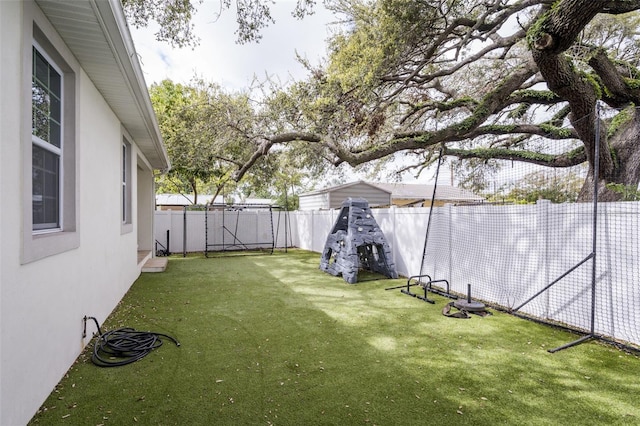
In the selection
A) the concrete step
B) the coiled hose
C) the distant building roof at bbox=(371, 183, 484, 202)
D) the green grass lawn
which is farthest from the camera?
the distant building roof at bbox=(371, 183, 484, 202)

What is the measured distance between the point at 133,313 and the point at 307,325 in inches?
92.4

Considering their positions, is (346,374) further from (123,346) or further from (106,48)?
(106,48)

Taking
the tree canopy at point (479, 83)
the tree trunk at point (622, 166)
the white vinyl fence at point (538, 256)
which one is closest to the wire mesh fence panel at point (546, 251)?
the white vinyl fence at point (538, 256)

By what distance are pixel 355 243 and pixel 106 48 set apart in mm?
4995

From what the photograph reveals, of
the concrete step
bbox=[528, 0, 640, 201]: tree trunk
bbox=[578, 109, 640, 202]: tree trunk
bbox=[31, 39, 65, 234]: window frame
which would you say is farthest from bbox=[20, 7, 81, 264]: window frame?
bbox=[578, 109, 640, 202]: tree trunk

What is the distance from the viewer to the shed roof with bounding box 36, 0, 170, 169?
2258 mm

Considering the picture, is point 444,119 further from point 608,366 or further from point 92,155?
point 92,155

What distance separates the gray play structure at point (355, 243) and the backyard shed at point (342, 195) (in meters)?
6.83

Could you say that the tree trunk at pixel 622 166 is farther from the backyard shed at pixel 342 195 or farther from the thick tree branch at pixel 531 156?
the backyard shed at pixel 342 195

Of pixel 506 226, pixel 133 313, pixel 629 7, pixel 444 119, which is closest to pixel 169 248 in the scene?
pixel 133 313

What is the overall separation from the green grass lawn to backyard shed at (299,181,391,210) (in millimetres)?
10191

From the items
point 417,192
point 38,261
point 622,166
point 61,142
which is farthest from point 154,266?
point 417,192

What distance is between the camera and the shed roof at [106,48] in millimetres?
2258

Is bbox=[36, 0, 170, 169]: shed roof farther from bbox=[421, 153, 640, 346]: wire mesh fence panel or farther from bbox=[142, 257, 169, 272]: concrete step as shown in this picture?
bbox=[421, 153, 640, 346]: wire mesh fence panel
